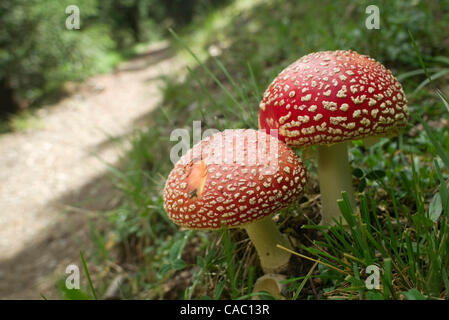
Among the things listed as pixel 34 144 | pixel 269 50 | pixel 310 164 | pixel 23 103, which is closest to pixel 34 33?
pixel 23 103

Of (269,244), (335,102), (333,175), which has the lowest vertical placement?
(269,244)

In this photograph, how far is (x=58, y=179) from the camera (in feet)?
19.2

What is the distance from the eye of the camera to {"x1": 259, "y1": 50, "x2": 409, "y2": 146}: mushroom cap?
4.85 feet

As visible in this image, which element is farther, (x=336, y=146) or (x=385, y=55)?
(x=385, y=55)

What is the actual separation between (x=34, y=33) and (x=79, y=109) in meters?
2.16

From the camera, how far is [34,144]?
713 centimetres

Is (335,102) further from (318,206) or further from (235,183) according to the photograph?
(318,206)

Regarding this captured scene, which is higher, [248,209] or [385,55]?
[385,55]

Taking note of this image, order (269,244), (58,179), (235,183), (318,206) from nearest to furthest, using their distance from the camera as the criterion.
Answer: (235,183) < (269,244) < (318,206) < (58,179)

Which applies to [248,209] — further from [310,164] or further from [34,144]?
[34,144]

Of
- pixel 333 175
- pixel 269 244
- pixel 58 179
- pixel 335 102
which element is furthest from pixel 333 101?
pixel 58 179

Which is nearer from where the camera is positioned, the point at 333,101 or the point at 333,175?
the point at 333,101

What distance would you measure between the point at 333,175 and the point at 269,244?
525mm
